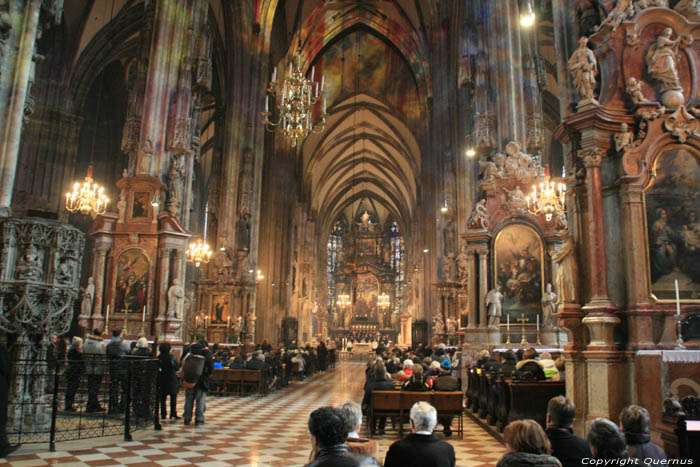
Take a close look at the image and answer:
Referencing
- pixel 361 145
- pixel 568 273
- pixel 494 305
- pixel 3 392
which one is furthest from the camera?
pixel 361 145

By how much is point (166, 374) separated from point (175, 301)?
622cm

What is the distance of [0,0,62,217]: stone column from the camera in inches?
321

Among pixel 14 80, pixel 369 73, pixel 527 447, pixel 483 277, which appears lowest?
pixel 527 447

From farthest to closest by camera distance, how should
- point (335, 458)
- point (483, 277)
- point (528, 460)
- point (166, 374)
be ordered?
1. point (483, 277)
2. point (166, 374)
3. point (528, 460)
4. point (335, 458)

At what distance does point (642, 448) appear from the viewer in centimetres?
324

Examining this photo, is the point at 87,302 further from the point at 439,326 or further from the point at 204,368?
the point at 439,326

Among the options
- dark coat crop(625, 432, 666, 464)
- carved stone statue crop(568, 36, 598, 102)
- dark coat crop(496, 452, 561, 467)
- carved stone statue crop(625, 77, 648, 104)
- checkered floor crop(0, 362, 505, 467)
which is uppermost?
carved stone statue crop(568, 36, 598, 102)

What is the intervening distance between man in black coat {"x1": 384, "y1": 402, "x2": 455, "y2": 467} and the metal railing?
4558 millimetres

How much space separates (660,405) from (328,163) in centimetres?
4240

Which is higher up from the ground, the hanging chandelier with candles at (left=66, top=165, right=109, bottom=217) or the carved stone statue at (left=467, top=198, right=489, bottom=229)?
the hanging chandelier with candles at (left=66, top=165, right=109, bottom=217)

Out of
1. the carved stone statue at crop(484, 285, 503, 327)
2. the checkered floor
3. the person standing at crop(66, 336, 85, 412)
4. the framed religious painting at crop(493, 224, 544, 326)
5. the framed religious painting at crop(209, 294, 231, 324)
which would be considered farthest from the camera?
the framed religious painting at crop(209, 294, 231, 324)

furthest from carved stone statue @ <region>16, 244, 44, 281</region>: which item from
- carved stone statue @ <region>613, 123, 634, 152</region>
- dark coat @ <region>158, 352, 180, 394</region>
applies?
carved stone statue @ <region>613, 123, 634, 152</region>

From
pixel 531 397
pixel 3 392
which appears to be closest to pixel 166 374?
pixel 3 392

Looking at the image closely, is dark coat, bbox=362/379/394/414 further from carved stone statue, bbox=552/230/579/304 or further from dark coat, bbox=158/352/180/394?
dark coat, bbox=158/352/180/394
